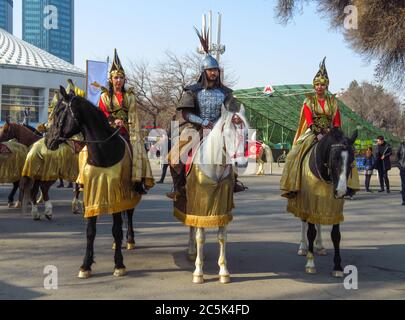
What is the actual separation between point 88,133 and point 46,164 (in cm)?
474

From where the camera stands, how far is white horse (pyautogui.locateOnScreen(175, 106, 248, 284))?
623 centimetres

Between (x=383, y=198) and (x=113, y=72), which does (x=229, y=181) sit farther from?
(x=383, y=198)

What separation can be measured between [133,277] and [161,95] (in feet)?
134

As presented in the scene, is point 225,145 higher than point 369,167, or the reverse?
point 225,145

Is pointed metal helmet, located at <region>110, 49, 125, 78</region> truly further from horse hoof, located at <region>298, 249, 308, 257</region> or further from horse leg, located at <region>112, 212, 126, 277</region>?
horse hoof, located at <region>298, 249, 308, 257</region>

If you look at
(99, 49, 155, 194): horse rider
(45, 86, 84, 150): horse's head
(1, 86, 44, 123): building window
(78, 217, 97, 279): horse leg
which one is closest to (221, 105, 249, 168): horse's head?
(99, 49, 155, 194): horse rider

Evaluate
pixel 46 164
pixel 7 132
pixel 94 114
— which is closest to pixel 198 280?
pixel 94 114

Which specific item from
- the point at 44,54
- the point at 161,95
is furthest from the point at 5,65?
the point at 161,95

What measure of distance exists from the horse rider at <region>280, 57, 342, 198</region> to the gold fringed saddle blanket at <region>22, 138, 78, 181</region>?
5.73 meters

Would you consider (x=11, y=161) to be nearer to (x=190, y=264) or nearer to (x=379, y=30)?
(x=190, y=264)

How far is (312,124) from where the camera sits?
24.7 ft

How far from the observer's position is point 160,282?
20.9 feet

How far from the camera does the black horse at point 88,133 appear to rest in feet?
21.4

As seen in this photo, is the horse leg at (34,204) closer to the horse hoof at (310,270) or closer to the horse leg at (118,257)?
the horse leg at (118,257)
